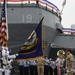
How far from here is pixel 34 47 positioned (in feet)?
38.4

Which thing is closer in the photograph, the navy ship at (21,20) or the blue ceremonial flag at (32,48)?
the blue ceremonial flag at (32,48)

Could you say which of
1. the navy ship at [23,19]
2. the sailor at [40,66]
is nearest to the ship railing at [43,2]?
the navy ship at [23,19]

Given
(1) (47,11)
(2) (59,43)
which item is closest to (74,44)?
(2) (59,43)

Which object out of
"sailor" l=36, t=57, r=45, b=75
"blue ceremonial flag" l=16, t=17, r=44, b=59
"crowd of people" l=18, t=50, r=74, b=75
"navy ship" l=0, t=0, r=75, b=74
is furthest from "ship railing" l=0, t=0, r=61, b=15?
"blue ceremonial flag" l=16, t=17, r=44, b=59

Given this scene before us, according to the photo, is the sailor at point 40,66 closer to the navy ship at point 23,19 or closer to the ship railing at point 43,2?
the navy ship at point 23,19

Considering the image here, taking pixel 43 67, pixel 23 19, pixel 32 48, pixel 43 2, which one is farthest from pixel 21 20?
pixel 32 48

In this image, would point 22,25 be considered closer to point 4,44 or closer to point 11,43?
point 11,43

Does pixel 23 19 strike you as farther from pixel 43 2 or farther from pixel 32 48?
pixel 32 48

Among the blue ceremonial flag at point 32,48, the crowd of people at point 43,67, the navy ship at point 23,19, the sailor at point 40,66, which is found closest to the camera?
the blue ceremonial flag at point 32,48

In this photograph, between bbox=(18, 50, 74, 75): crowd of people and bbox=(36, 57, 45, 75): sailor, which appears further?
bbox=(18, 50, 74, 75): crowd of people

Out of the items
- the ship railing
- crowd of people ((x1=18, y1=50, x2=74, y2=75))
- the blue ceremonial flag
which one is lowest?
crowd of people ((x1=18, y1=50, x2=74, y2=75))

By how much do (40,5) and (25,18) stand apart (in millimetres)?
1613

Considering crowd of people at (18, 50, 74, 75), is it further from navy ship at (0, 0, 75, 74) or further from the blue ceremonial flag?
navy ship at (0, 0, 75, 74)

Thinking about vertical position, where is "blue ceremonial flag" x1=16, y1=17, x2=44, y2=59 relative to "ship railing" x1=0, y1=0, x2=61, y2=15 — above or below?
below
